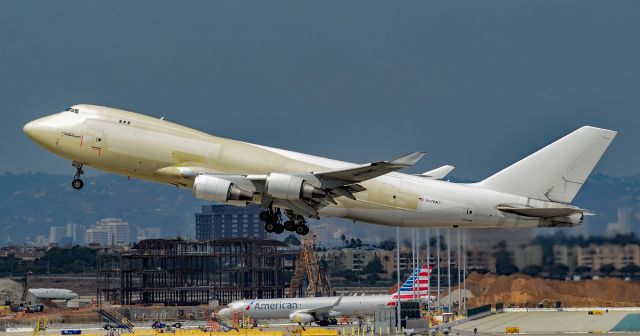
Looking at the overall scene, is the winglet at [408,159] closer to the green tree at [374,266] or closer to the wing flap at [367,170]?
the wing flap at [367,170]

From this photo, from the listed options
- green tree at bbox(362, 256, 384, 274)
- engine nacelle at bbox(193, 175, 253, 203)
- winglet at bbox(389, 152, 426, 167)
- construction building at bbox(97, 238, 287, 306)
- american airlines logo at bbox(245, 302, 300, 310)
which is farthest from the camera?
construction building at bbox(97, 238, 287, 306)

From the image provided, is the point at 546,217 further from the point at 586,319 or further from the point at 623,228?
the point at 586,319

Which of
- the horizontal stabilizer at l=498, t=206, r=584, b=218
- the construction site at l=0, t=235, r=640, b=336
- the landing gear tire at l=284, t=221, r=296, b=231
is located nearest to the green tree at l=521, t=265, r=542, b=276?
the construction site at l=0, t=235, r=640, b=336

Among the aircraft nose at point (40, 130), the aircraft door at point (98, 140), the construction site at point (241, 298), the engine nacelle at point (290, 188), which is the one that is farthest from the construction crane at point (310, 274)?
the engine nacelle at point (290, 188)

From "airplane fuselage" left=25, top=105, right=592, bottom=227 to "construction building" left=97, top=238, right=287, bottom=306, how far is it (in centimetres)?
11225

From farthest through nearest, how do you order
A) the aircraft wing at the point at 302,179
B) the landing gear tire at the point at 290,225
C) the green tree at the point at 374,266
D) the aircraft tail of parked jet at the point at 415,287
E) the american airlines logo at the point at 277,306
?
the green tree at the point at 374,266 → the american airlines logo at the point at 277,306 → the aircraft tail of parked jet at the point at 415,287 → the landing gear tire at the point at 290,225 → the aircraft wing at the point at 302,179

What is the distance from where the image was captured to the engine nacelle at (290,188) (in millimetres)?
65375

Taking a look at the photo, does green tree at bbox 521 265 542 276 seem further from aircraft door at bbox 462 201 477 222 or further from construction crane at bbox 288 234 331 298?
construction crane at bbox 288 234 331 298

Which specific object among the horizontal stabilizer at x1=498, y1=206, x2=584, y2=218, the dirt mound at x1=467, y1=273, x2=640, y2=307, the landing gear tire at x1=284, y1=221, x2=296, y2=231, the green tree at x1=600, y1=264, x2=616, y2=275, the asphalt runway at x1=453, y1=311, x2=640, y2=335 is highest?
the horizontal stabilizer at x1=498, y1=206, x2=584, y2=218

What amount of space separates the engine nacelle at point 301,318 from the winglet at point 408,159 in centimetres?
7290

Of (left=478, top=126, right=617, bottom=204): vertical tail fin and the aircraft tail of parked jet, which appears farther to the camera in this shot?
the aircraft tail of parked jet

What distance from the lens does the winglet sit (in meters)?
60.8

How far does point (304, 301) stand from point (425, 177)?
70.3 m

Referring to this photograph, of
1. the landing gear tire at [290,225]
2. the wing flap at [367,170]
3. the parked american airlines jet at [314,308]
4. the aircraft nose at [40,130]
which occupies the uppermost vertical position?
the aircraft nose at [40,130]
